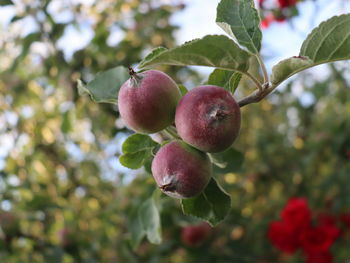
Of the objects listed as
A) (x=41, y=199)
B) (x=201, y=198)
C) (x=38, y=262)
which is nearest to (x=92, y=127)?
(x=41, y=199)

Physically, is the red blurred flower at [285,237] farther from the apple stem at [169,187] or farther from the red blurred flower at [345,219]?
the apple stem at [169,187]

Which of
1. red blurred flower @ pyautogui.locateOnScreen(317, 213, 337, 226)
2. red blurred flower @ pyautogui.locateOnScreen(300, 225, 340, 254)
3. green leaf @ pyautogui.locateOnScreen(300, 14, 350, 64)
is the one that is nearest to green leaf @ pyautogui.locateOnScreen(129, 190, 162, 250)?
green leaf @ pyautogui.locateOnScreen(300, 14, 350, 64)

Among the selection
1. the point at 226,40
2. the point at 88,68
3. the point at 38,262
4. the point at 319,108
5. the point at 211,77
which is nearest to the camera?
the point at 226,40

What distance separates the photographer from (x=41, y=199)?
6.88 feet

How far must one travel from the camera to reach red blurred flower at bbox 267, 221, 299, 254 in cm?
204

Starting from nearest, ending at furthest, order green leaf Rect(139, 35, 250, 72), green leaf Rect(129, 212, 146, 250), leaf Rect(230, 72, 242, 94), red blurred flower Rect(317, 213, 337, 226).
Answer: green leaf Rect(139, 35, 250, 72), leaf Rect(230, 72, 242, 94), green leaf Rect(129, 212, 146, 250), red blurred flower Rect(317, 213, 337, 226)

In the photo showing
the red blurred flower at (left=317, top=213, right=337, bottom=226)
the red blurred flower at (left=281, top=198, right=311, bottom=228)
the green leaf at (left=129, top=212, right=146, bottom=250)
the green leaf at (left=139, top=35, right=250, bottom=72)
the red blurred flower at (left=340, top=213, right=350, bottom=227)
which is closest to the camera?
the green leaf at (left=139, top=35, right=250, bottom=72)

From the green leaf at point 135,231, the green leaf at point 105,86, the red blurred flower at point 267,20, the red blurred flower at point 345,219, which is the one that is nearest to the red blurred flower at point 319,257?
the red blurred flower at point 345,219

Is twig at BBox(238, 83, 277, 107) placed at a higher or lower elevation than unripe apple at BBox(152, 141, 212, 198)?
higher

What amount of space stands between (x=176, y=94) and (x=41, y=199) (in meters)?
1.55

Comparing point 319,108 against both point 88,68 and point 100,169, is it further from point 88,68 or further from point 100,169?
point 88,68

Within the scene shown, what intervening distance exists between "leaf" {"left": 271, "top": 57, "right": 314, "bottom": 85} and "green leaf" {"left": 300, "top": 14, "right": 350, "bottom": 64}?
2 centimetres

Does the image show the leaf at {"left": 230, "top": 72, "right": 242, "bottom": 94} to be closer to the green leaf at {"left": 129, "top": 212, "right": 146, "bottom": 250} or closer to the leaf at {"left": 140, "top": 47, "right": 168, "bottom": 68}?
the leaf at {"left": 140, "top": 47, "right": 168, "bottom": 68}

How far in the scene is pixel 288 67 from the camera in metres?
0.66
